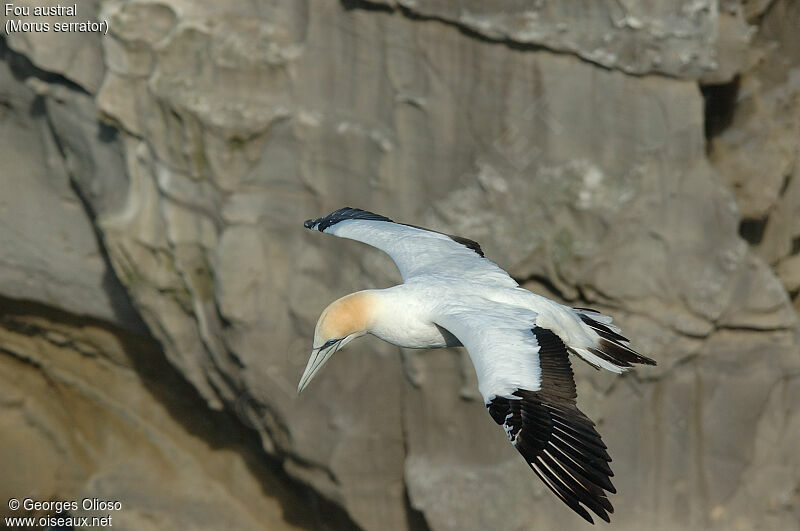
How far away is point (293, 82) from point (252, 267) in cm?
120

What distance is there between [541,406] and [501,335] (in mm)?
406

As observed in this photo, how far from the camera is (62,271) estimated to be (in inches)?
307

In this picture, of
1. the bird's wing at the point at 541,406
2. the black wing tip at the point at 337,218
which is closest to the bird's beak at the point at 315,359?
the bird's wing at the point at 541,406

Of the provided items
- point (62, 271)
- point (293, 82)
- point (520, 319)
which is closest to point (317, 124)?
point (293, 82)

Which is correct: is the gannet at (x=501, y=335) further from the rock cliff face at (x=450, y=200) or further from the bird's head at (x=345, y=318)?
the rock cliff face at (x=450, y=200)

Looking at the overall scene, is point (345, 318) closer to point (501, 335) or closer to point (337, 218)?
point (501, 335)

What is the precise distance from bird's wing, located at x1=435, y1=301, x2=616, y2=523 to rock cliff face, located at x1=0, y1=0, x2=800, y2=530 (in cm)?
258

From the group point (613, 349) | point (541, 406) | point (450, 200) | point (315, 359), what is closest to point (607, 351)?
point (613, 349)

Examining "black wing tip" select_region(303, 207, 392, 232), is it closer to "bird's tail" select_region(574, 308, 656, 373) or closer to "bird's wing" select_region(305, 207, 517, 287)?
"bird's wing" select_region(305, 207, 517, 287)

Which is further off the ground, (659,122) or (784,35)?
(784,35)

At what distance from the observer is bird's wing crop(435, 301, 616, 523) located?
10.3ft

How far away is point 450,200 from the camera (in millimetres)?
6301

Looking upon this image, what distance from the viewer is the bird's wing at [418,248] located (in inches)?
182

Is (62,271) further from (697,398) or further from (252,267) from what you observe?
(697,398)
